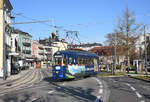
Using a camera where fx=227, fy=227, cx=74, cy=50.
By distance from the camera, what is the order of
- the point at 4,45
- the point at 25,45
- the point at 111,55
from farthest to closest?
the point at 25,45 → the point at 111,55 → the point at 4,45

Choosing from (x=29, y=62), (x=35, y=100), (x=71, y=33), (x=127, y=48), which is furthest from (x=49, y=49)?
(x=35, y=100)

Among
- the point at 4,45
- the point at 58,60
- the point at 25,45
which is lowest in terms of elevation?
the point at 58,60

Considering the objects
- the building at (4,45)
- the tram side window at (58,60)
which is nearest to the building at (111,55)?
the building at (4,45)

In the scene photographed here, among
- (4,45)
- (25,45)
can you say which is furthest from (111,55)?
(4,45)

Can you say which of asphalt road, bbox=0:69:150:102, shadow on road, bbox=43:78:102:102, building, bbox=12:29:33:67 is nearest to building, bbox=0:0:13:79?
asphalt road, bbox=0:69:150:102

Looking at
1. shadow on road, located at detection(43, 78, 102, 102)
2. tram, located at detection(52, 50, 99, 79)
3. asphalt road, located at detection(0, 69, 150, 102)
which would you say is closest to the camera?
asphalt road, located at detection(0, 69, 150, 102)

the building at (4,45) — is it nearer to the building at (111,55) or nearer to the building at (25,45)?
the building at (111,55)

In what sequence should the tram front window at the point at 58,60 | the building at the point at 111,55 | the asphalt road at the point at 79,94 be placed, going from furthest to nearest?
the building at the point at 111,55
the tram front window at the point at 58,60
the asphalt road at the point at 79,94

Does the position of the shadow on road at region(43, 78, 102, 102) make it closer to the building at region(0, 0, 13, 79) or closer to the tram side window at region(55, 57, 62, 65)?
the tram side window at region(55, 57, 62, 65)

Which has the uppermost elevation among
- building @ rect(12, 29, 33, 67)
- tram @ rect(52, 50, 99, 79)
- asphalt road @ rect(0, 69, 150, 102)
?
building @ rect(12, 29, 33, 67)

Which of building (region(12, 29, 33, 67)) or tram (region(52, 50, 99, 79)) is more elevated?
building (region(12, 29, 33, 67))

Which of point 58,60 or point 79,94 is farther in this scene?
point 58,60

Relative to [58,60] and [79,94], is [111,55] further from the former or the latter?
[79,94]

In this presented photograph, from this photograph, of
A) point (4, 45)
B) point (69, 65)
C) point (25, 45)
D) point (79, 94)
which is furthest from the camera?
point (25, 45)
